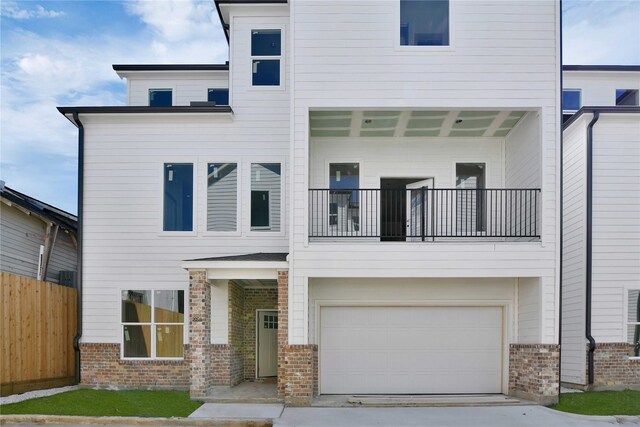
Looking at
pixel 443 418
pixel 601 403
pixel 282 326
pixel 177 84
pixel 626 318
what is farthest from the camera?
pixel 177 84

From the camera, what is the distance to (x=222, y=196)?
1229cm

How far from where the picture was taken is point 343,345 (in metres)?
11.7

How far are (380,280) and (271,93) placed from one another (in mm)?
5119

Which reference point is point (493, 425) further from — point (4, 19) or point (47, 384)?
point (4, 19)

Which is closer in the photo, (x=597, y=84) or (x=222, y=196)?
(x=222, y=196)

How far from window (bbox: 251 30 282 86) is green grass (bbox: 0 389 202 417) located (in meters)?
7.37

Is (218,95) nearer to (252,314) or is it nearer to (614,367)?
(252,314)

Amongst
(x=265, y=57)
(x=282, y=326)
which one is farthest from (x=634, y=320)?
(x=265, y=57)

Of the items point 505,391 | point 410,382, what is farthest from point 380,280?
point 505,391

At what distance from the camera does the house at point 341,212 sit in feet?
34.4

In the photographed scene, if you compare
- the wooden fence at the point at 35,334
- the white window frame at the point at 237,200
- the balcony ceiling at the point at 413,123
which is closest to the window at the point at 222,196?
the white window frame at the point at 237,200

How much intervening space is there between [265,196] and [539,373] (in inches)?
274

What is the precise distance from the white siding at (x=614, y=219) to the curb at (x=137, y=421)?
26.4ft

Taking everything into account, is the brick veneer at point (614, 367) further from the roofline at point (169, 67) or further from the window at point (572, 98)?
the roofline at point (169, 67)
